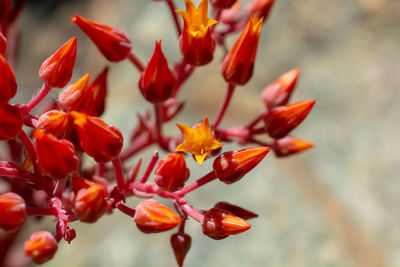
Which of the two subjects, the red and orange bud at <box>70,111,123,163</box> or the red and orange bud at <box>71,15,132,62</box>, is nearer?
the red and orange bud at <box>70,111,123,163</box>

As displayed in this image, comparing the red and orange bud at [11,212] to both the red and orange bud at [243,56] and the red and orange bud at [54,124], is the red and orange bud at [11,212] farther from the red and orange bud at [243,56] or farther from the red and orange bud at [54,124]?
the red and orange bud at [243,56]

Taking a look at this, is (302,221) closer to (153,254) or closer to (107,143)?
(153,254)

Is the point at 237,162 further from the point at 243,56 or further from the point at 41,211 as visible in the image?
the point at 41,211

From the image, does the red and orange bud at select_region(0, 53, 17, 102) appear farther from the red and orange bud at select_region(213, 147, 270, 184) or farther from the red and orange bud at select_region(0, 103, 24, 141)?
the red and orange bud at select_region(213, 147, 270, 184)

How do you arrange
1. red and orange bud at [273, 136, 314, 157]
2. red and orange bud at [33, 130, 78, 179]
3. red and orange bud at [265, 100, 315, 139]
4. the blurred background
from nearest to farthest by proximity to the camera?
1. red and orange bud at [33, 130, 78, 179]
2. red and orange bud at [265, 100, 315, 139]
3. red and orange bud at [273, 136, 314, 157]
4. the blurred background

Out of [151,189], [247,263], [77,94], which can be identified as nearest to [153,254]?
[247,263]

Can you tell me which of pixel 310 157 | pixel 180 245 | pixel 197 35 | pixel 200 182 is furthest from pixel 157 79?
pixel 310 157

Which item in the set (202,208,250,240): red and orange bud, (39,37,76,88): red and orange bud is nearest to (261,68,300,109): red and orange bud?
(202,208,250,240): red and orange bud
